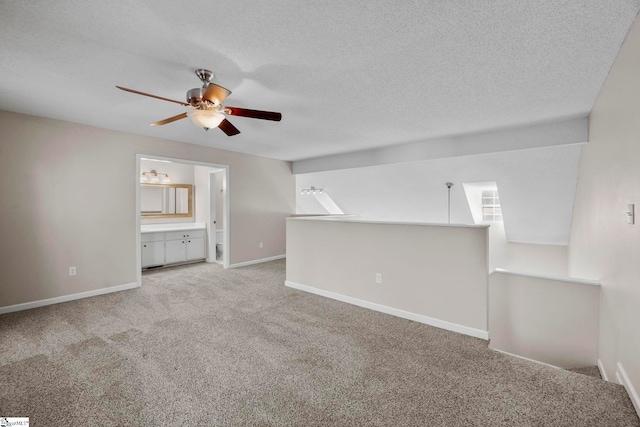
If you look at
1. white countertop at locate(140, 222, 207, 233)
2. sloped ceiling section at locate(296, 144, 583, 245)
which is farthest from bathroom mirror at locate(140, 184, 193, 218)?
sloped ceiling section at locate(296, 144, 583, 245)

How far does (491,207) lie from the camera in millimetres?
5629

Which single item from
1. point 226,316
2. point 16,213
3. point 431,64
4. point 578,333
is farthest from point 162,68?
point 578,333

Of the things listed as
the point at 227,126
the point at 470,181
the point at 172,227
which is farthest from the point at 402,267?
the point at 172,227

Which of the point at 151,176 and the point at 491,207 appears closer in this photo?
the point at 491,207

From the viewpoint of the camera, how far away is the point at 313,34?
1796 millimetres

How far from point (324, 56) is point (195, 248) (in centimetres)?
510

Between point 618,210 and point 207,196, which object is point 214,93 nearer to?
point 618,210

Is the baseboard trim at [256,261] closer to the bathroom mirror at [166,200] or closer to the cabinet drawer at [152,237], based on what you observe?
the cabinet drawer at [152,237]

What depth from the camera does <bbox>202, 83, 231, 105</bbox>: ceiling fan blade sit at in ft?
7.01

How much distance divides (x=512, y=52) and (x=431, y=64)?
0.53 meters

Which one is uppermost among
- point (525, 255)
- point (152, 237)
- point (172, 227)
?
point (172, 227)

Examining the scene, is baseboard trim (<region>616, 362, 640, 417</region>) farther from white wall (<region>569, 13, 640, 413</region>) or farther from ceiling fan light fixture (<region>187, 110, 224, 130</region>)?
ceiling fan light fixture (<region>187, 110, 224, 130</region>)

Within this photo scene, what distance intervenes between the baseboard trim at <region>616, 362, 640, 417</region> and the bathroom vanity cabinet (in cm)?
614

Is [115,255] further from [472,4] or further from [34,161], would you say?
[472,4]
